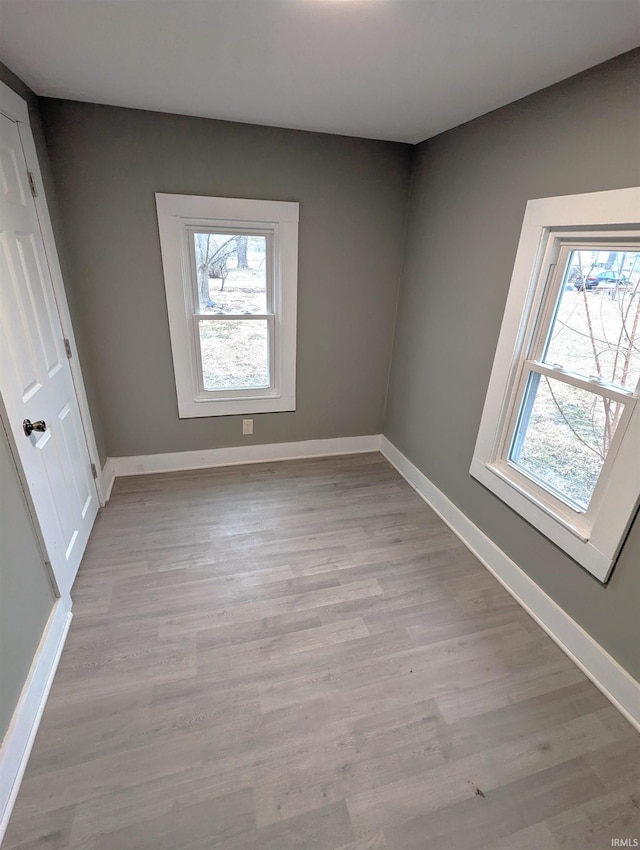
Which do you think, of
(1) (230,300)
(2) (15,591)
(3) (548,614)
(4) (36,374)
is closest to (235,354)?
(1) (230,300)

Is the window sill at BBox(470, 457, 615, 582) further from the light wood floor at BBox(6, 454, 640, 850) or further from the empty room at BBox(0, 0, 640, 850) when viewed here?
the light wood floor at BBox(6, 454, 640, 850)

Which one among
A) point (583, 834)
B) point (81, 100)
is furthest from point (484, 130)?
point (583, 834)

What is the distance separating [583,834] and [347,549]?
1373 mm

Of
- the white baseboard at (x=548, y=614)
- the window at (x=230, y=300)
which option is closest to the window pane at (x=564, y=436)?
the white baseboard at (x=548, y=614)

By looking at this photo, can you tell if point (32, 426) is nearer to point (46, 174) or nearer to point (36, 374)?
point (36, 374)

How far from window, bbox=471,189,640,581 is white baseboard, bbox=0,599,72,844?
2154mm

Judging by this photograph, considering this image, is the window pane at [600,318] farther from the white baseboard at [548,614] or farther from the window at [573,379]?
the white baseboard at [548,614]

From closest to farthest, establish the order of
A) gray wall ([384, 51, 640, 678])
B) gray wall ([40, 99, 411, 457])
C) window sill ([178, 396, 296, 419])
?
gray wall ([384, 51, 640, 678])
gray wall ([40, 99, 411, 457])
window sill ([178, 396, 296, 419])

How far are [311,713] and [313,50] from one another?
7.90 feet

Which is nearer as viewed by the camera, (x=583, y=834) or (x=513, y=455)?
(x=583, y=834)

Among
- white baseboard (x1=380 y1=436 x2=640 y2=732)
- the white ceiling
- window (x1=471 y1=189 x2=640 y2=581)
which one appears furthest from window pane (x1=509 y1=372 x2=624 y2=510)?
the white ceiling

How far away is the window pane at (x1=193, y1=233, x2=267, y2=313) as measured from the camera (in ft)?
8.29

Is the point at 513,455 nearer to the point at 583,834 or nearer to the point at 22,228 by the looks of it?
the point at 583,834

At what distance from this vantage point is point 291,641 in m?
1.75
